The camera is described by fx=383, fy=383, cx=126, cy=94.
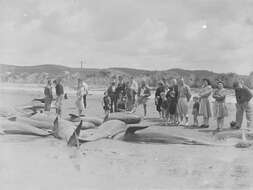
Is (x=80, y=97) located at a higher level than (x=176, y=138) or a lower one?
higher

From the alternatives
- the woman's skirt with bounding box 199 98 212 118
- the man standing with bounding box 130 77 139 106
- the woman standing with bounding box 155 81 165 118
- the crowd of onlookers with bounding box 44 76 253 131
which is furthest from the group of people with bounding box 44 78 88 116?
the woman's skirt with bounding box 199 98 212 118

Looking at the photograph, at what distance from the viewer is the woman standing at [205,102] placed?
6.82ft

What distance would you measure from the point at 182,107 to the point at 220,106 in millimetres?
206

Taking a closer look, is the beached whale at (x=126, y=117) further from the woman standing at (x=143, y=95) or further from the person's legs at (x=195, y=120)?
the person's legs at (x=195, y=120)

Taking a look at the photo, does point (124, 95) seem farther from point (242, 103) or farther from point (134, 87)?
point (242, 103)

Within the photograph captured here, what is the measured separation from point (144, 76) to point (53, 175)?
0.72 meters

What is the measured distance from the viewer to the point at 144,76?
6.95ft

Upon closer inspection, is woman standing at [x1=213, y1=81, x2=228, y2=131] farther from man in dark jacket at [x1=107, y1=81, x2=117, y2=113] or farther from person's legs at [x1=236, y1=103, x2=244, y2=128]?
Answer: man in dark jacket at [x1=107, y1=81, x2=117, y2=113]

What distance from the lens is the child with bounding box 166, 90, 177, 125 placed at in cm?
212

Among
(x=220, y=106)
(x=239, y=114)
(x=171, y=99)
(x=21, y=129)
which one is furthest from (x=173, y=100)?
(x=21, y=129)

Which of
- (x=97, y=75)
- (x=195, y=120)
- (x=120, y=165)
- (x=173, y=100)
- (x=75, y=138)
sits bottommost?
(x=120, y=165)

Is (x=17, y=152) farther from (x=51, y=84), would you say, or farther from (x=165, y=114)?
(x=165, y=114)

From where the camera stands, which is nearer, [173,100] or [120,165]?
[120,165]

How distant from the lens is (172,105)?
2146 mm
